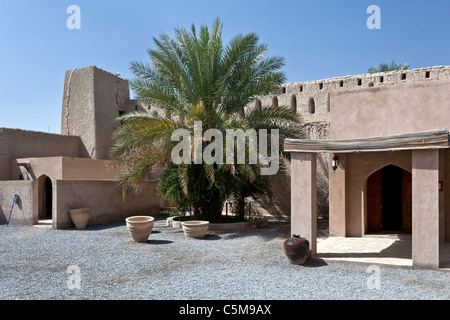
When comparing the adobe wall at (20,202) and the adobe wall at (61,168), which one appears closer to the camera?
the adobe wall at (20,202)

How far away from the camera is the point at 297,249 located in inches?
260

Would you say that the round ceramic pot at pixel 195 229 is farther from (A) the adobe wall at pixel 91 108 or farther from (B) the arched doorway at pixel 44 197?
(A) the adobe wall at pixel 91 108

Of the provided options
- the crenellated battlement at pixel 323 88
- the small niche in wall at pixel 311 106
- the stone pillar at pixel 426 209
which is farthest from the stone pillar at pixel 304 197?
the small niche in wall at pixel 311 106

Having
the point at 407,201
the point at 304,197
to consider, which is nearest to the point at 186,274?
the point at 304,197

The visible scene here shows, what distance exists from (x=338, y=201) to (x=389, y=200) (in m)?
2.34

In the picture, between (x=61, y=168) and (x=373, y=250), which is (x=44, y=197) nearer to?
(x=61, y=168)

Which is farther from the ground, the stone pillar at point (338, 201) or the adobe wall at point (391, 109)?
the adobe wall at point (391, 109)

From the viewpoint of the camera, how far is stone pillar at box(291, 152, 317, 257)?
7.04m

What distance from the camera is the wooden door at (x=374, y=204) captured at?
10.1 metres

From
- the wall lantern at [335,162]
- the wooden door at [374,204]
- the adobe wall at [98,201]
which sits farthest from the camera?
the adobe wall at [98,201]

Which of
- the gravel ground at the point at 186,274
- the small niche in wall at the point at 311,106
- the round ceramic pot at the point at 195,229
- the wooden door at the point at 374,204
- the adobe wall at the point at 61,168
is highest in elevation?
the small niche in wall at the point at 311,106

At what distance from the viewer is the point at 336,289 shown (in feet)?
17.2

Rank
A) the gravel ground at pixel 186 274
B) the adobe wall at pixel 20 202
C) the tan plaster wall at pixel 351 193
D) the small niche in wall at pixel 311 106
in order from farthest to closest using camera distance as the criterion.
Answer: the small niche in wall at pixel 311 106 → the adobe wall at pixel 20 202 → the tan plaster wall at pixel 351 193 → the gravel ground at pixel 186 274

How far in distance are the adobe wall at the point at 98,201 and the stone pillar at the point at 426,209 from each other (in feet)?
31.3
